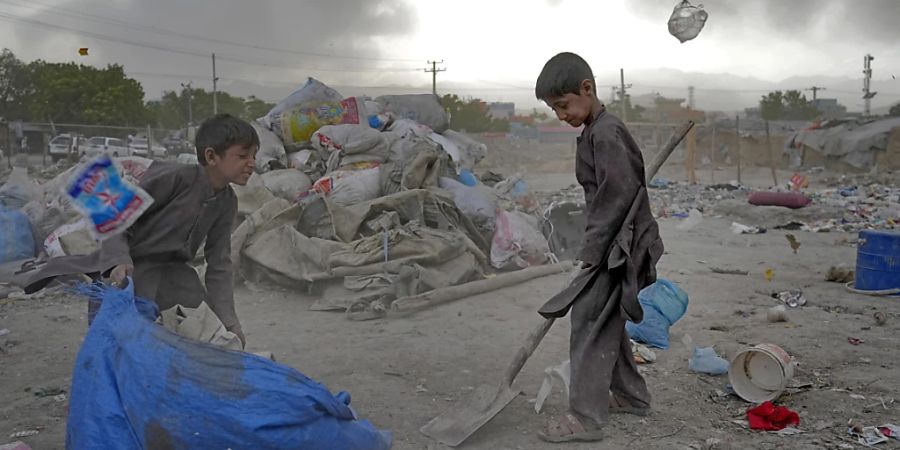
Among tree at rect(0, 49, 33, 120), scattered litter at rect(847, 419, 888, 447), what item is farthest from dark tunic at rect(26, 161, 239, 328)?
tree at rect(0, 49, 33, 120)

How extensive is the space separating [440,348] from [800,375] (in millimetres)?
1700

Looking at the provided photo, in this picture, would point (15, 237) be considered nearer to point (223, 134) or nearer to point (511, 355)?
point (223, 134)

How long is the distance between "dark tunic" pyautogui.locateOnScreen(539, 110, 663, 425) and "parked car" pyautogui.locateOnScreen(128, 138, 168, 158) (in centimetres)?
1392

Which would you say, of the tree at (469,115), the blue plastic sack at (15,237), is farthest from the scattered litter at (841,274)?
the tree at (469,115)

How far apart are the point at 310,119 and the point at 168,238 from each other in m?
4.75

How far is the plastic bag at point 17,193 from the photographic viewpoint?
19.2 feet

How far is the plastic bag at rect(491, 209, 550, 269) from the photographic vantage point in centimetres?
557

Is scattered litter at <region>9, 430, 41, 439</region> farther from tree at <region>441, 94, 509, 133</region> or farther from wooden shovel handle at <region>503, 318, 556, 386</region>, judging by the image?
tree at <region>441, 94, 509, 133</region>

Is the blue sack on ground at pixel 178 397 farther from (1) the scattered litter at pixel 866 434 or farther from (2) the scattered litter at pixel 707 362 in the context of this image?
(2) the scattered litter at pixel 707 362

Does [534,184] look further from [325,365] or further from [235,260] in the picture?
[325,365]

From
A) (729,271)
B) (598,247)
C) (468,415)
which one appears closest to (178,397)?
(468,415)

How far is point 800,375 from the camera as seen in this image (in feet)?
10.4

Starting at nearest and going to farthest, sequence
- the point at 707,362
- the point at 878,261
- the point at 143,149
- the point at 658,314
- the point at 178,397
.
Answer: the point at 178,397, the point at 707,362, the point at 658,314, the point at 878,261, the point at 143,149

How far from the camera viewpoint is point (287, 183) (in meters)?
6.11
